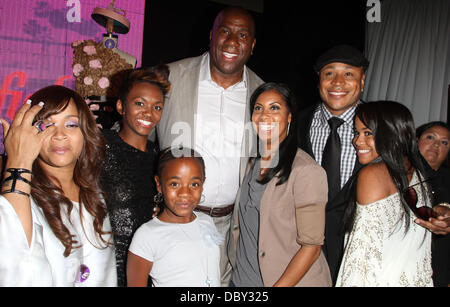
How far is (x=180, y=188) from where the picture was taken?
169 centimetres

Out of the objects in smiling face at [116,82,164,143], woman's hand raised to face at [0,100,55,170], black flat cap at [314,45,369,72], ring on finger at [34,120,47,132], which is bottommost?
woman's hand raised to face at [0,100,55,170]

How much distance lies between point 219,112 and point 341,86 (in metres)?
0.81

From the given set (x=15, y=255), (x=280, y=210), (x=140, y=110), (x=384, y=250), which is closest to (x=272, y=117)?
(x=280, y=210)

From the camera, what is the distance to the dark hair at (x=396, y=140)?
5.25 feet

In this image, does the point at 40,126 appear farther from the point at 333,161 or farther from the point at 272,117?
the point at 333,161

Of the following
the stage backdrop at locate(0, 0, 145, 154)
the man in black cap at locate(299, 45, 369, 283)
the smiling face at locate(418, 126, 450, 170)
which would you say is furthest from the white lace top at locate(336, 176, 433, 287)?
the stage backdrop at locate(0, 0, 145, 154)

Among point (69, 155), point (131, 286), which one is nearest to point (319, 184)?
point (131, 286)

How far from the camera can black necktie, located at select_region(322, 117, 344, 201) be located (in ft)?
6.92

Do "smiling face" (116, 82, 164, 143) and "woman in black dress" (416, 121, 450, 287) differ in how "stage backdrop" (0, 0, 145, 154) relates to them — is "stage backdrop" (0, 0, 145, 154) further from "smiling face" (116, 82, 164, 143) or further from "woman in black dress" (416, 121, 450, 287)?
"woman in black dress" (416, 121, 450, 287)

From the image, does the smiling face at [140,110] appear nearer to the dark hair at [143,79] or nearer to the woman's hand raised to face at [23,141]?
the dark hair at [143,79]

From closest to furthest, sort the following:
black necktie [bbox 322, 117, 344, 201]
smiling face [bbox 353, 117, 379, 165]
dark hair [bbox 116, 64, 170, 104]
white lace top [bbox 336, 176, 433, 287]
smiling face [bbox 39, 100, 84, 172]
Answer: smiling face [bbox 39, 100, 84, 172] → white lace top [bbox 336, 176, 433, 287] → smiling face [bbox 353, 117, 379, 165] → dark hair [bbox 116, 64, 170, 104] → black necktie [bbox 322, 117, 344, 201]

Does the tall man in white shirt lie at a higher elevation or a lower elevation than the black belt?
higher

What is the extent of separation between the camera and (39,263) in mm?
1181

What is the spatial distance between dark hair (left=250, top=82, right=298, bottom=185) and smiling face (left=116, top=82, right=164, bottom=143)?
561mm
